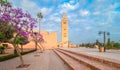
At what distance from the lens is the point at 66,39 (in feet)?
245

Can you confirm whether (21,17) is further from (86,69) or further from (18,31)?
(86,69)

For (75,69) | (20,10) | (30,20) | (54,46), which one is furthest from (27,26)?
(54,46)

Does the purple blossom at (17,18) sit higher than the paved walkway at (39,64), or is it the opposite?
the purple blossom at (17,18)

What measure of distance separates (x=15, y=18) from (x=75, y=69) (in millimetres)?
6562

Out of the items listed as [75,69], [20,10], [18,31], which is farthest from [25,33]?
[75,69]

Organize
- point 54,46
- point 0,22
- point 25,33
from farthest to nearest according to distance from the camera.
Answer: point 54,46 < point 25,33 < point 0,22

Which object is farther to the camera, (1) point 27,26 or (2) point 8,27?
(1) point 27,26

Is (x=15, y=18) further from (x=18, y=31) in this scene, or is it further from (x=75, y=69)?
(x=75, y=69)

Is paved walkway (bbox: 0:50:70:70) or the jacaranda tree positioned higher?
the jacaranda tree

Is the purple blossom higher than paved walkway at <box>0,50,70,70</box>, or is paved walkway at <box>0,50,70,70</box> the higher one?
the purple blossom

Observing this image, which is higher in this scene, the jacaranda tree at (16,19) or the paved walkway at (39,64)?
the jacaranda tree at (16,19)

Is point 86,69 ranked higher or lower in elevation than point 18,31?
lower

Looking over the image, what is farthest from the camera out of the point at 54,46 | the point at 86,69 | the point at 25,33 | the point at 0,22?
the point at 54,46

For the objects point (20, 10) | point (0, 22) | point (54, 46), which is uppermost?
point (20, 10)
